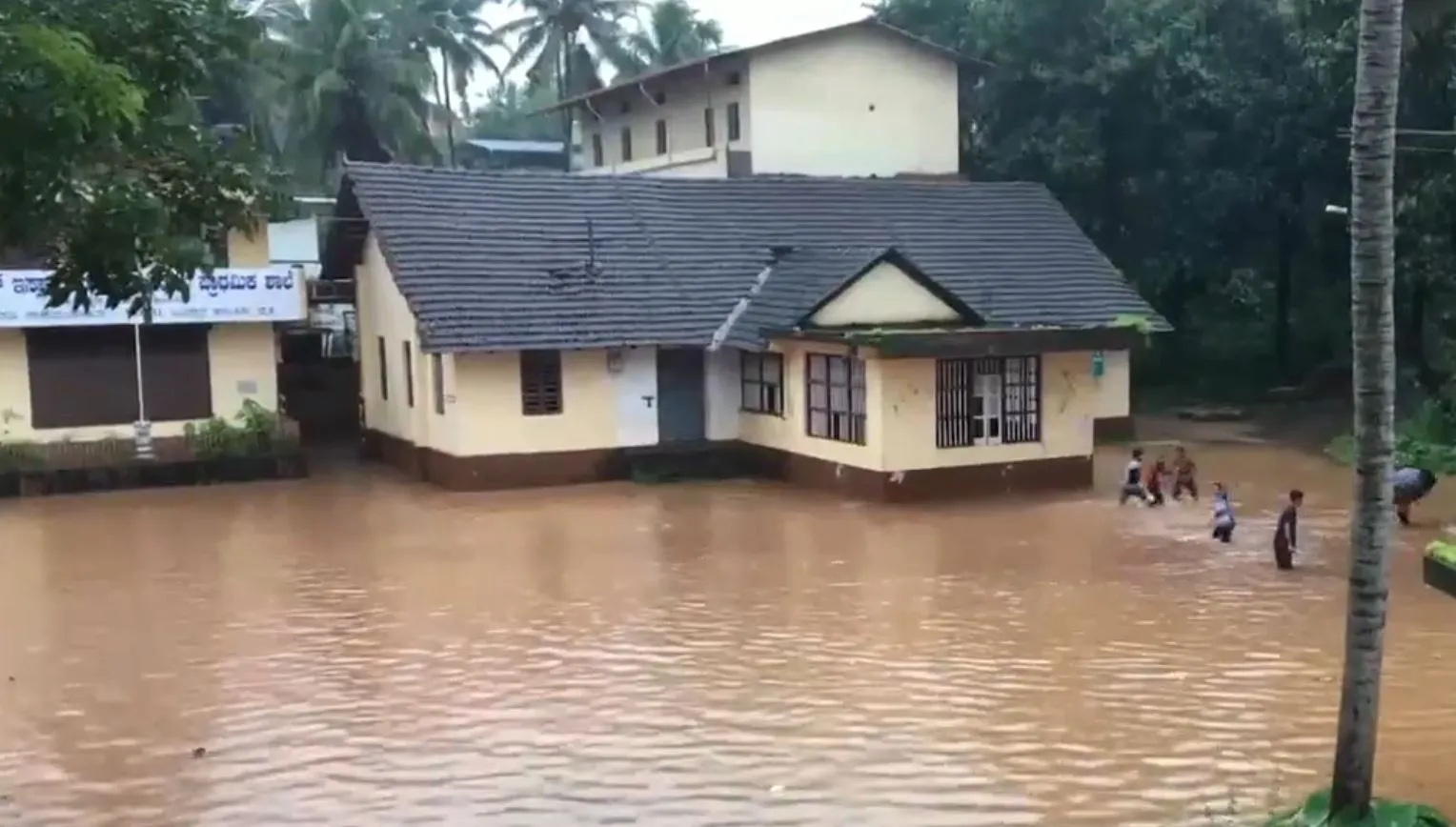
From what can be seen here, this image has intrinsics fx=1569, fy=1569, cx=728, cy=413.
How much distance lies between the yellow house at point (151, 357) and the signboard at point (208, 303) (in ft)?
0.05

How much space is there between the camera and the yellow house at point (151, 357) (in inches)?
960

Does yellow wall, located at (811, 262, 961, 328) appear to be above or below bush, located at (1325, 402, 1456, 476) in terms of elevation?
above

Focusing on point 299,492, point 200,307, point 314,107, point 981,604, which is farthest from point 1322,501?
point 314,107

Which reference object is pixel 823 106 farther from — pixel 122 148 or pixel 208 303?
pixel 122 148

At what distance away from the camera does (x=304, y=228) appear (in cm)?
3684

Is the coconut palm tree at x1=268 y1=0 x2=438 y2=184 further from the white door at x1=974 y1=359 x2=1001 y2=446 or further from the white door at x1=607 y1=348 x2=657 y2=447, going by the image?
the white door at x1=974 y1=359 x2=1001 y2=446

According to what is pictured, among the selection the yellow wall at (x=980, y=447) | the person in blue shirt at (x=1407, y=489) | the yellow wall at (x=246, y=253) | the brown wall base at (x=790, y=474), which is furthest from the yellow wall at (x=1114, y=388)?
the yellow wall at (x=246, y=253)

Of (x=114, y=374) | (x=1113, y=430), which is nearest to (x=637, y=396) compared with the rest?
(x=114, y=374)

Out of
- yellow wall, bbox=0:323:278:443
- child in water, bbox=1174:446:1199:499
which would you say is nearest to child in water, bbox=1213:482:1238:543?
child in water, bbox=1174:446:1199:499

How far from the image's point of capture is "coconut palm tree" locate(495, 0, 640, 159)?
5056 centimetres

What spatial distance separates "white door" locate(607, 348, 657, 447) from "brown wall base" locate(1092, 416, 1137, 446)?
823cm

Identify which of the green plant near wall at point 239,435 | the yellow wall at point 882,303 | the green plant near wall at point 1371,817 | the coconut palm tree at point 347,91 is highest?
the coconut palm tree at point 347,91

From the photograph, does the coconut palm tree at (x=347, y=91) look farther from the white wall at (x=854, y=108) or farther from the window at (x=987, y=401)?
the window at (x=987, y=401)

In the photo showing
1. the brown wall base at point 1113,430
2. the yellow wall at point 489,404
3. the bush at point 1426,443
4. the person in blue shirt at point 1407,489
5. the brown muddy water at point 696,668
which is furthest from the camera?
the brown wall base at point 1113,430
